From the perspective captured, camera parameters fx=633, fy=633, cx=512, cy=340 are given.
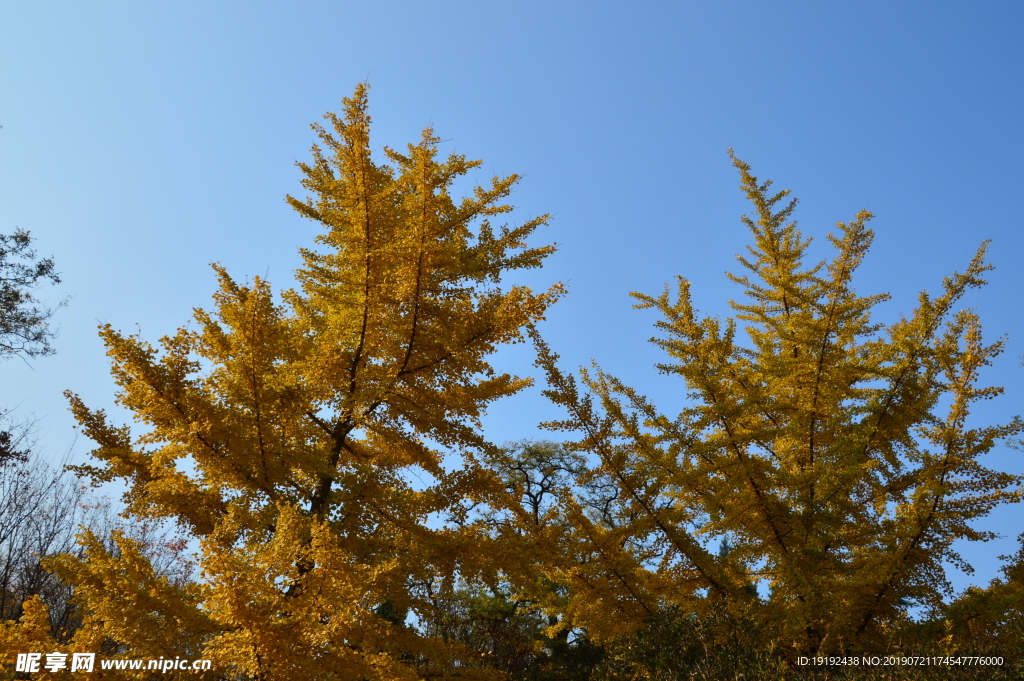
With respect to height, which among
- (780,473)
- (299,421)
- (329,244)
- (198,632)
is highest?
(329,244)

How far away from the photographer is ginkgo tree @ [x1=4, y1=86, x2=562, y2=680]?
4551 mm

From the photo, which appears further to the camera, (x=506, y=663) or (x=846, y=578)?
(x=506, y=663)

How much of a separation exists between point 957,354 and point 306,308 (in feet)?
25.8

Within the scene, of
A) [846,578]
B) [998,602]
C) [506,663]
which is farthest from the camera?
[506,663]

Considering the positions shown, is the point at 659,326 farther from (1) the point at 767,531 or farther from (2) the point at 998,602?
(2) the point at 998,602

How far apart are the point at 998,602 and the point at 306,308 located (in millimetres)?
8029

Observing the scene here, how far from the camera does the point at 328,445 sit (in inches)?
263

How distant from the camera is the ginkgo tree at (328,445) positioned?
4551 millimetres

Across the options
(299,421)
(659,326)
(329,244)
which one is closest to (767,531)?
(659,326)

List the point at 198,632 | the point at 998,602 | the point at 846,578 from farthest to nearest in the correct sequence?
the point at 846,578 → the point at 998,602 → the point at 198,632

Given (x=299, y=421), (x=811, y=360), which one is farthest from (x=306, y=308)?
(x=811, y=360)

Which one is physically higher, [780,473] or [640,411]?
[640,411]

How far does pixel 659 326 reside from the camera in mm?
7621

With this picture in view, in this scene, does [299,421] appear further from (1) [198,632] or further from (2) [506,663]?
(2) [506,663]
